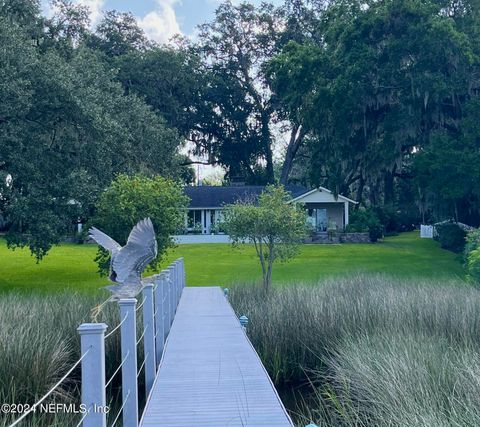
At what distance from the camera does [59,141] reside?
64.7 ft

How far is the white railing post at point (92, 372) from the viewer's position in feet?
11.8

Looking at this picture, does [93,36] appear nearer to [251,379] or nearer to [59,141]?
[59,141]

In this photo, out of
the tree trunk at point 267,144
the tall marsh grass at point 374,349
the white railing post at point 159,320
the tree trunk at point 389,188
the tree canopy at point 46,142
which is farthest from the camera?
the tree trunk at point 267,144

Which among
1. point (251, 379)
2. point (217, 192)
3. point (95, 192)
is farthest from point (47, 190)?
point (217, 192)

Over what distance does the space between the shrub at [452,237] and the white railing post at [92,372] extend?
91.7 ft

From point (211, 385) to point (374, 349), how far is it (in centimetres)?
212

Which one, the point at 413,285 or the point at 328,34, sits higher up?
the point at 328,34

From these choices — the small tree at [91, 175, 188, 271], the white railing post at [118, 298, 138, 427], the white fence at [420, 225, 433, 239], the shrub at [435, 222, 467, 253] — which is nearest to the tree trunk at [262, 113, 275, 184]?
the white fence at [420, 225, 433, 239]

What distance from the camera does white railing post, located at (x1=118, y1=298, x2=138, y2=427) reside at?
5.18m

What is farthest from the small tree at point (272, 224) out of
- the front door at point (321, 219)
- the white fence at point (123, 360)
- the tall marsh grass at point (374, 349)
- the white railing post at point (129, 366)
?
the front door at point (321, 219)

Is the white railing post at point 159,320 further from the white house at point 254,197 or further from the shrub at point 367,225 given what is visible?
the white house at point 254,197

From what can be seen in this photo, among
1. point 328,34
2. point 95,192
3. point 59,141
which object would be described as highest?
point 328,34

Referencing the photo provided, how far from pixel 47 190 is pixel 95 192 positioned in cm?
147

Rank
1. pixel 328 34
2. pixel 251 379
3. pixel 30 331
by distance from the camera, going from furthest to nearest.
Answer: pixel 328 34
pixel 30 331
pixel 251 379
